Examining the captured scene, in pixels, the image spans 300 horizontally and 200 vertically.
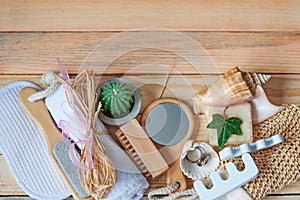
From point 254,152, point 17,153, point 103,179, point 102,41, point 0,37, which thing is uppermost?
point 0,37

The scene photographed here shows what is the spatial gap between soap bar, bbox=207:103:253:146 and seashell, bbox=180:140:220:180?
1.0 inches

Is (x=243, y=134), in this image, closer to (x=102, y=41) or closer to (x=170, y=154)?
(x=170, y=154)

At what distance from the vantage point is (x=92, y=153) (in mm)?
956

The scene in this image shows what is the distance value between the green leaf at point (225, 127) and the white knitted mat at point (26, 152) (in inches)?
13.6

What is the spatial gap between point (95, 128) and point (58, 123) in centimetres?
10

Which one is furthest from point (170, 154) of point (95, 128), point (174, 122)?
point (95, 128)

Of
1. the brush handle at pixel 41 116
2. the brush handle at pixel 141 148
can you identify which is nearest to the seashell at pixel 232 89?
the brush handle at pixel 141 148

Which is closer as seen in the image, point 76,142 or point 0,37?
point 76,142

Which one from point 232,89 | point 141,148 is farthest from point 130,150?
point 232,89

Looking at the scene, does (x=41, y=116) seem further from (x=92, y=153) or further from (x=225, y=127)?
(x=225, y=127)

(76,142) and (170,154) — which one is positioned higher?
(76,142)

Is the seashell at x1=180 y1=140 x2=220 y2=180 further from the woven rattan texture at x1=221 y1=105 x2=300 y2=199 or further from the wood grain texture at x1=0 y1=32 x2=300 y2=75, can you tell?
the wood grain texture at x1=0 y1=32 x2=300 y2=75

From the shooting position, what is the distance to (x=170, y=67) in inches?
42.9

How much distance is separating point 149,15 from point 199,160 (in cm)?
36
